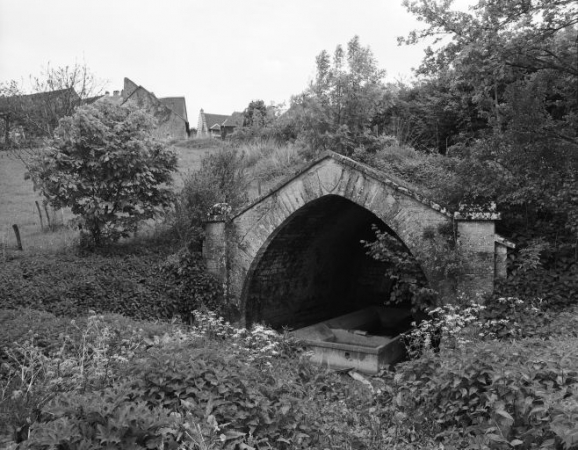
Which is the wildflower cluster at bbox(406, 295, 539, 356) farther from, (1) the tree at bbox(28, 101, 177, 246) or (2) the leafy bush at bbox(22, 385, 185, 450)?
(1) the tree at bbox(28, 101, 177, 246)

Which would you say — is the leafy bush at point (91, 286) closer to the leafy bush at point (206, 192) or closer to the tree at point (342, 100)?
the leafy bush at point (206, 192)

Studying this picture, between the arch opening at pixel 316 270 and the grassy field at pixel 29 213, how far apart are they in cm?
291

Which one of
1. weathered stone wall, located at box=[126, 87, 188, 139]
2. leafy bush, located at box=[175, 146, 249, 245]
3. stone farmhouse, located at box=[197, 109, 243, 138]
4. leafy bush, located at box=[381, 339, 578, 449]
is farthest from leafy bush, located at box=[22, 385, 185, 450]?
stone farmhouse, located at box=[197, 109, 243, 138]

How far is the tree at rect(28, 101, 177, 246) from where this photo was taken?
982 centimetres

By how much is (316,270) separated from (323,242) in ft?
2.75

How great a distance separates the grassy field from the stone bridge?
7.96ft

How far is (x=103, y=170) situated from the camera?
1012 cm

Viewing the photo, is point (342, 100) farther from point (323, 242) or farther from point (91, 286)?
point (91, 286)

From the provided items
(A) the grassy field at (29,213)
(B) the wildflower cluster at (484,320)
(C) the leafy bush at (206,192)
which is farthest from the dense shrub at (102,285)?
(B) the wildflower cluster at (484,320)

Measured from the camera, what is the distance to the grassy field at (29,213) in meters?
11.6

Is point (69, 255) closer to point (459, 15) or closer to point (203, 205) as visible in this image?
point (203, 205)

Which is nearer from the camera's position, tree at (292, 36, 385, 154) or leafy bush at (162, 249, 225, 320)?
leafy bush at (162, 249, 225, 320)

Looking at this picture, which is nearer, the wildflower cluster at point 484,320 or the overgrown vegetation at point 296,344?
the overgrown vegetation at point 296,344

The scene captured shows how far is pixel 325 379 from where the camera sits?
5.89 m
